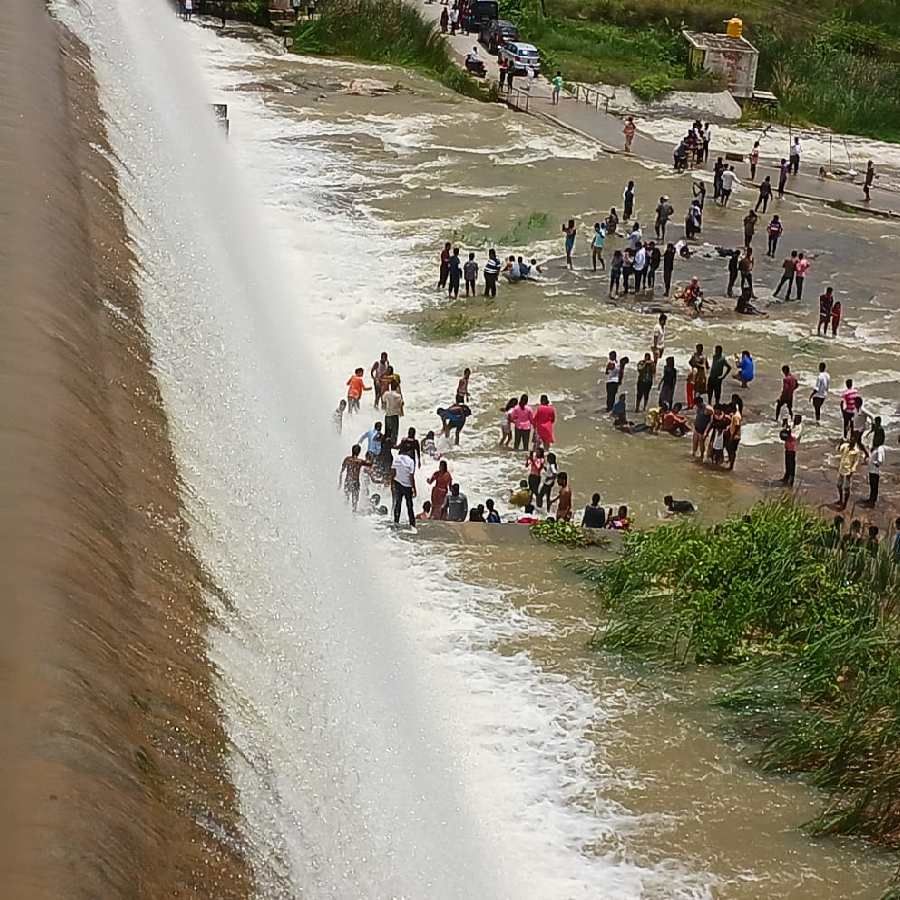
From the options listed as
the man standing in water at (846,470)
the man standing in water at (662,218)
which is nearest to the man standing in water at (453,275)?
the man standing in water at (662,218)

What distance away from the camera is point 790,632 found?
43.7 ft

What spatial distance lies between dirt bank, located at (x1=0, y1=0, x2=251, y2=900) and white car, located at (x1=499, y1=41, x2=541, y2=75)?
29641 mm

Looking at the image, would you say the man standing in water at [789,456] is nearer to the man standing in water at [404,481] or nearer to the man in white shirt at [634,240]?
the man standing in water at [404,481]

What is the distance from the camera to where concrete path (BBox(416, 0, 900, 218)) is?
3212cm

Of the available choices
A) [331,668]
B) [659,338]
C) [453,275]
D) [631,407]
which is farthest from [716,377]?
[331,668]

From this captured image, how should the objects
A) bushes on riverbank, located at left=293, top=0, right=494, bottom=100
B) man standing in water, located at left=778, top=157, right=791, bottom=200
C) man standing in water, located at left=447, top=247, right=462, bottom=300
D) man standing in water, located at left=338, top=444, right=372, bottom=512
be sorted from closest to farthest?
man standing in water, located at left=338, top=444, right=372, bottom=512 < man standing in water, located at left=447, top=247, right=462, bottom=300 < man standing in water, located at left=778, top=157, right=791, bottom=200 < bushes on riverbank, located at left=293, top=0, right=494, bottom=100

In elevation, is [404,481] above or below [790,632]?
above

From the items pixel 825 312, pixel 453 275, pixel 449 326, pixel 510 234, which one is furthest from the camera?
pixel 510 234

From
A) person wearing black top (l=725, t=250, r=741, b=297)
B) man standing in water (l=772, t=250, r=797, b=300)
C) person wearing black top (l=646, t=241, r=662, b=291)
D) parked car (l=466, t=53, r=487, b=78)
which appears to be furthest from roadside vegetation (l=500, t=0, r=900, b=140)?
person wearing black top (l=646, t=241, r=662, b=291)

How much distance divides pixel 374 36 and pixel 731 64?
32.8ft

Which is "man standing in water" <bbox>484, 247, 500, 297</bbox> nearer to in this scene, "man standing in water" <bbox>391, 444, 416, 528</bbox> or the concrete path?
"man standing in water" <bbox>391, 444, 416, 528</bbox>

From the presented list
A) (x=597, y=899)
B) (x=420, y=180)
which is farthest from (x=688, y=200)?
(x=597, y=899)

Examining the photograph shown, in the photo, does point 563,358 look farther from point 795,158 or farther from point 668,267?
point 795,158

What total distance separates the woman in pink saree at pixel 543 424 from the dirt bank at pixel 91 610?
7.60 m
